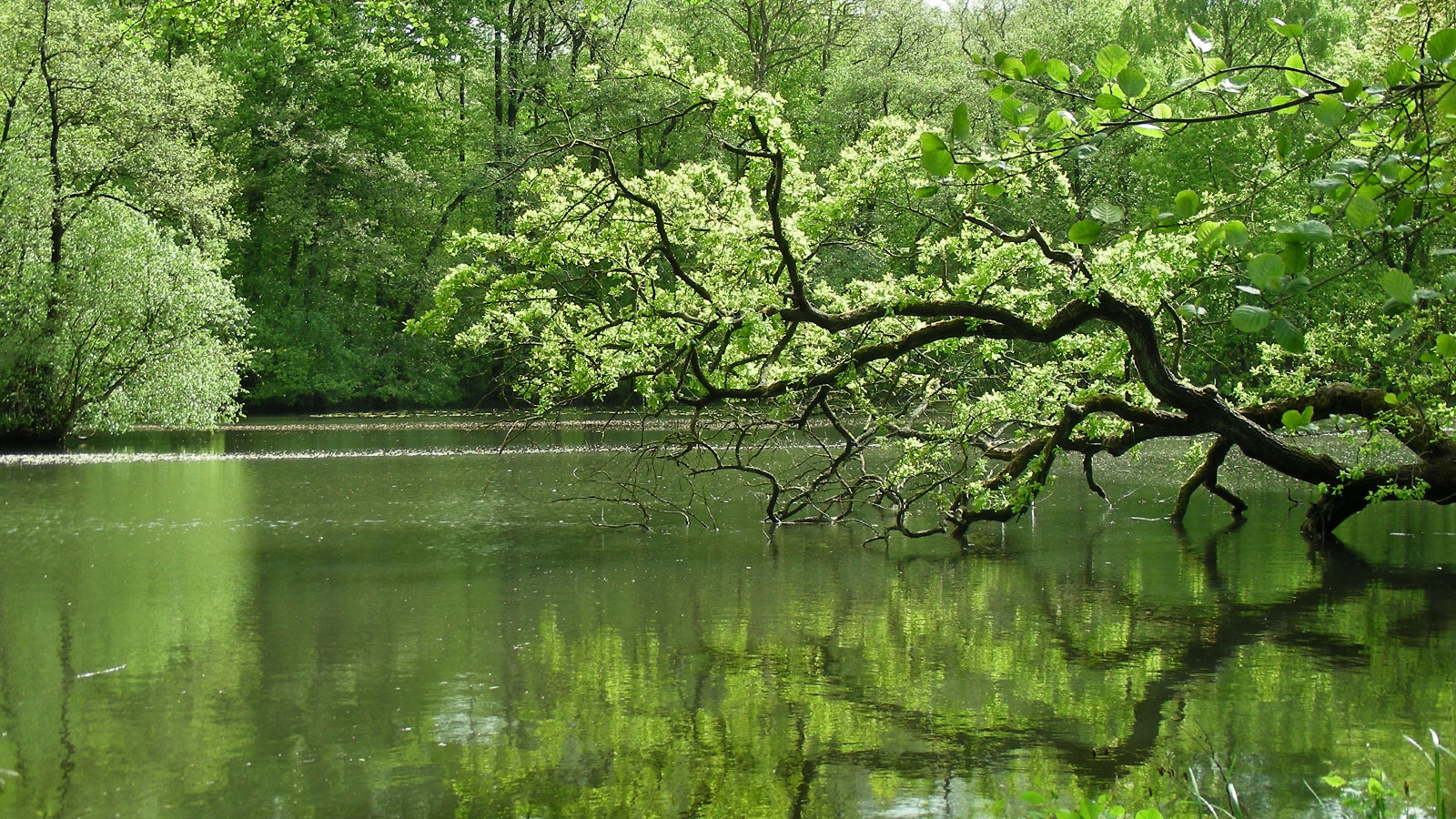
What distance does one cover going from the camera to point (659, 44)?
11297mm

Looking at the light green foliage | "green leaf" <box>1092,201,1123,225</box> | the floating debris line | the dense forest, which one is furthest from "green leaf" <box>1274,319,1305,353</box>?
the light green foliage

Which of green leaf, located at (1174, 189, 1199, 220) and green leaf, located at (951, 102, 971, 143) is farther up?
green leaf, located at (951, 102, 971, 143)

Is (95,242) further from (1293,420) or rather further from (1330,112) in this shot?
(1330,112)

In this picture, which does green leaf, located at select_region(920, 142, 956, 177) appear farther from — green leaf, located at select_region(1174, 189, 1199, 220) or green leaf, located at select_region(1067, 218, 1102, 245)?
green leaf, located at select_region(1174, 189, 1199, 220)

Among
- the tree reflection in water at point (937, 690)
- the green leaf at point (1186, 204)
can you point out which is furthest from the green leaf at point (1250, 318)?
the tree reflection in water at point (937, 690)

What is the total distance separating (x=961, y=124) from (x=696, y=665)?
6426 mm

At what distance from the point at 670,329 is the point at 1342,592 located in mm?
6687

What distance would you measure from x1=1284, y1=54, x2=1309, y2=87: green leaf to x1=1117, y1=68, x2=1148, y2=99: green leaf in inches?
13.6

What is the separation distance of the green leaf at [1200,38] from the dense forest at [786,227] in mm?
23

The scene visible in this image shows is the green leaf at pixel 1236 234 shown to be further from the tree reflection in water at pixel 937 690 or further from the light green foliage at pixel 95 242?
the light green foliage at pixel 95 242

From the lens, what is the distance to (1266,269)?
3057mm

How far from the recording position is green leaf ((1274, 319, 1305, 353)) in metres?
3.01

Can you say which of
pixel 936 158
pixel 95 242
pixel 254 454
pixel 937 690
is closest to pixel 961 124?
pixel 936 158

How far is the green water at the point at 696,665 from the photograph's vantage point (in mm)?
6473
